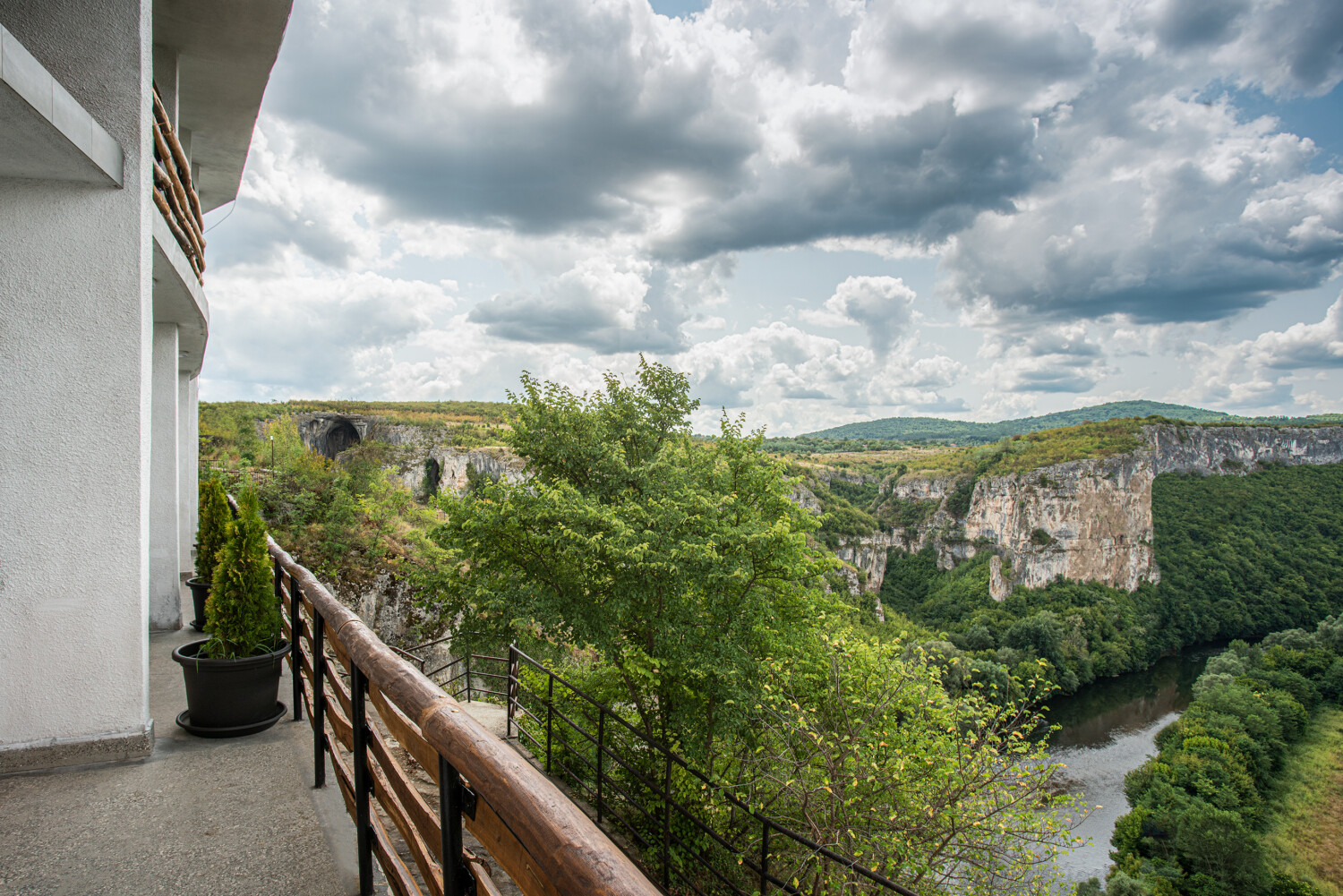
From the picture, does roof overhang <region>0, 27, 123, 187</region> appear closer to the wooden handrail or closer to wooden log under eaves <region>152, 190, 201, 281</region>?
wooden log under eaves <region>152, 190, 201, 281</region>

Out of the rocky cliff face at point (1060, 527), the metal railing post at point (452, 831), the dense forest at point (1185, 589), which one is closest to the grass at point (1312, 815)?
the dense forest at point (1185, 589)

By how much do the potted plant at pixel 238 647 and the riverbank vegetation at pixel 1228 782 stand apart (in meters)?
27.7

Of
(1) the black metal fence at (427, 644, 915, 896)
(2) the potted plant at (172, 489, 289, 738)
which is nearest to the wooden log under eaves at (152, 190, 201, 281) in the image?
(2) the potted plant at (172, 489, 289, 738)

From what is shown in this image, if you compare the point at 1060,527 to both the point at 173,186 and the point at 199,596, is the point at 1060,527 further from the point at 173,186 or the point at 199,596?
the point at 173,186

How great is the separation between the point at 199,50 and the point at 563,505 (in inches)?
279

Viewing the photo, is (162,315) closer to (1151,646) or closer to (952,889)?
(952,889)

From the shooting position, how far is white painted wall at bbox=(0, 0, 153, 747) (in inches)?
120

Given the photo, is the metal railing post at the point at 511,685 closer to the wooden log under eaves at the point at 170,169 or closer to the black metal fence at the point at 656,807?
the black metal fence at the point at 656,807

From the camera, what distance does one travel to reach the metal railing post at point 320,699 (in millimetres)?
2652

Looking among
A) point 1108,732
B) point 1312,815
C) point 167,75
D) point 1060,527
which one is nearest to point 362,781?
point 167,75

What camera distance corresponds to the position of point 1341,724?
124ft

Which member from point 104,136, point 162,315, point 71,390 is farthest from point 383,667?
point 162,315

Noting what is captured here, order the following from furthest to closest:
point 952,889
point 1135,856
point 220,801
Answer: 1. point 1135,856
2. point 952,889
3. point 220,801

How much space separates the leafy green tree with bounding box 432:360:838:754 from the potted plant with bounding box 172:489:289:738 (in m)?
6.11
